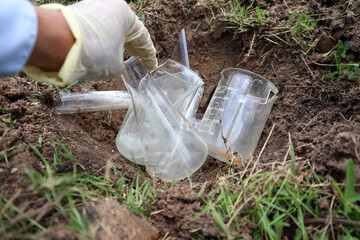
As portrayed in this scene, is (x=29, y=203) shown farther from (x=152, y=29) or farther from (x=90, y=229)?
(x=152, y=29)

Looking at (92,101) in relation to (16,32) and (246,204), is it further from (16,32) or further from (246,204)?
(246,204)

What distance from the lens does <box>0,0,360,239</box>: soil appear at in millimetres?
1373

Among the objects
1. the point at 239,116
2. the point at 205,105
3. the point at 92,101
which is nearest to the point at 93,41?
the point at 92,101

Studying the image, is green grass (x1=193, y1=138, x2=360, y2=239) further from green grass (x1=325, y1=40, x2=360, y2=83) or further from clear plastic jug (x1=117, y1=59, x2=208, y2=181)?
green grass (x1=325, y1=40, x2=360, y2=83)

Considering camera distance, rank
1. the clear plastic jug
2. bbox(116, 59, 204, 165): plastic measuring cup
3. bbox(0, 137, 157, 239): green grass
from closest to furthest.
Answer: bbox(0, 137, 157, 239): green grass → the clear plastic jug → bbox(116, 59, 204, 165): plastic measuring cup

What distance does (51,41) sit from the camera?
1229mm

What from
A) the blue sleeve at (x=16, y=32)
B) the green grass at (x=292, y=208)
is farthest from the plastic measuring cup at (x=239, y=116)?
the blue sleeve at (x=16, y=32)

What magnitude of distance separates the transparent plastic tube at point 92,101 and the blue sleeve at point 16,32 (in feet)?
2.67

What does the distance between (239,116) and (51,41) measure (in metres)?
1.22

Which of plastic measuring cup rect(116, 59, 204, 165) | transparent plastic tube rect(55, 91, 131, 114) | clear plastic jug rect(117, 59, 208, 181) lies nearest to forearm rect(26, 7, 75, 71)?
clear plastic jug rect(117, 59, 208, 181)

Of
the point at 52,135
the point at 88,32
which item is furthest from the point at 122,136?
the point at 88,32

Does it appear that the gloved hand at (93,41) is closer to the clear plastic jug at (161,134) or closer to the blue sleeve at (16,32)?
the blue sleeve at (16,32)

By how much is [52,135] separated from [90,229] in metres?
0.83

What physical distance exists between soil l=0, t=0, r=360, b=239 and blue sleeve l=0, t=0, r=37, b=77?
48cm
